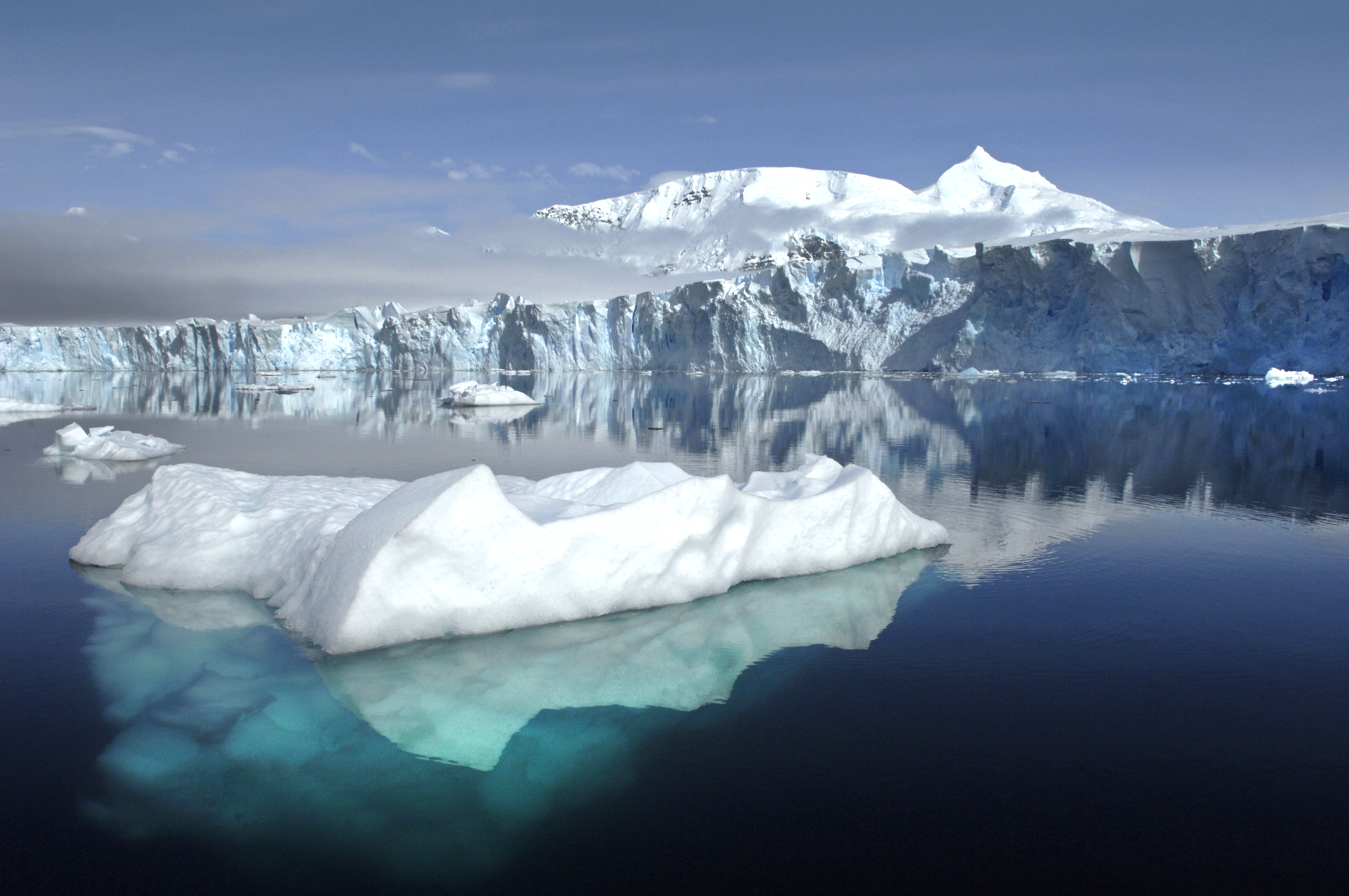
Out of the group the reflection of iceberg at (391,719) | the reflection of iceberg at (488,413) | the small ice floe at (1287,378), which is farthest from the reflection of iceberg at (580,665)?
the small ice floe at (1287,378)

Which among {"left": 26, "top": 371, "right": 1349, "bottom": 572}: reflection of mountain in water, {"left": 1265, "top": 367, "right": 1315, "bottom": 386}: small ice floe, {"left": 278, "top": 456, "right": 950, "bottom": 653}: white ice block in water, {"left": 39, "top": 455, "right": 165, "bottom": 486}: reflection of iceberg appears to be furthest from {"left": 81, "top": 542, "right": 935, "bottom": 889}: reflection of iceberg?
{"left": 1265, "top": 367, "right": 1315, "bottom": 386}: small ice floe

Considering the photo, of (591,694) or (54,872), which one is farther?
(591,694)

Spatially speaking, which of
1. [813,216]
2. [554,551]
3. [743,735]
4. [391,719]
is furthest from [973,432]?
[813,216]

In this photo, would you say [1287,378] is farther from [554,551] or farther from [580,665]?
[580,665]

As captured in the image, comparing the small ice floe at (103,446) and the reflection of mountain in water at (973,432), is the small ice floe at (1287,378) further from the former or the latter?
the small ice floe at (103,446)

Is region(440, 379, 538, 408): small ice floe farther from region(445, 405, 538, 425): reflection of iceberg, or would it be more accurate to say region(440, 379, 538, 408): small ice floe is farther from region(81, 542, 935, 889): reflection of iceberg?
region(81, 542, 935, 889): reflection of iceberg

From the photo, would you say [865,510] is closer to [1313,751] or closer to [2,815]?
[1313,751]

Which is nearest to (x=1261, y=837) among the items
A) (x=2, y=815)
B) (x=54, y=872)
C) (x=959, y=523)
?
(x=54, y=872)
